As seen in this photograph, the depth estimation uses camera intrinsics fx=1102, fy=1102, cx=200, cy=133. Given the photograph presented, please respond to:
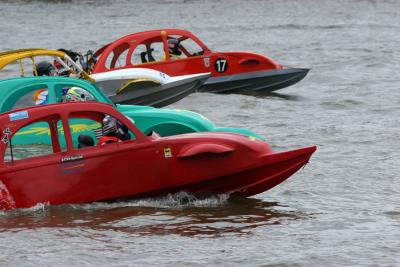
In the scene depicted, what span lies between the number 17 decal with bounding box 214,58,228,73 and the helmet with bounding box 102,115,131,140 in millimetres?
11308

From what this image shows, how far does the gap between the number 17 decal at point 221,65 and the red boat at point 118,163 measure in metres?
11.2

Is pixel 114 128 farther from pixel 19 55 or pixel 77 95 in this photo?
pixel 19 55

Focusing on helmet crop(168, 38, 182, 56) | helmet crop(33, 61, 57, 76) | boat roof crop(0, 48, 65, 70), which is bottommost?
helmet crop(168, 38, 182, 56)

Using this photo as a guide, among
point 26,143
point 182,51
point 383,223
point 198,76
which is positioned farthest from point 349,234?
point 182,51

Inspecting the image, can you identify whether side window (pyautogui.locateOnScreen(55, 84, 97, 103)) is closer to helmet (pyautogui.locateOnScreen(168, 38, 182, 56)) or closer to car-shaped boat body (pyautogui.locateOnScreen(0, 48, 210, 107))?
car-shaped boat body (pyautogui.locateOnScreen(0, 48, 210, 107))

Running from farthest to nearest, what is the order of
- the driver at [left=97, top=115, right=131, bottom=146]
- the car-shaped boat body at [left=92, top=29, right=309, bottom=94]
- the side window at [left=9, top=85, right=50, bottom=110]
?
the car-shaped boat body at [left=92, top=29, right=309, bottom=94] < the side window at [left=9, top=85, right=50, bottom=110] < the driver at [left=97, top=115, right=131, bottom=146]

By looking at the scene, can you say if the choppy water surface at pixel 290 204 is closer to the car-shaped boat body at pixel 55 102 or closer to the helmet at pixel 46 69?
the car-shaped boat body at pixel 55 102

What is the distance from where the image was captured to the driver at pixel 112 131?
1460cm

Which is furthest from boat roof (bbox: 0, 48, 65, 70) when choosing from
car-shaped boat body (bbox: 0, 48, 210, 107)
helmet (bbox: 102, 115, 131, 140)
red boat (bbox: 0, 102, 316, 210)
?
helmet (bbox: 102, 115, 131, 140)

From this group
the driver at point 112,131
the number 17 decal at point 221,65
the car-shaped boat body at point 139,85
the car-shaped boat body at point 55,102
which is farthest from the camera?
the number 17 decal at point 221,65

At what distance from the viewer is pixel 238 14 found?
5028 centimetres

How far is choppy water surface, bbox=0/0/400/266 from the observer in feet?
43.1

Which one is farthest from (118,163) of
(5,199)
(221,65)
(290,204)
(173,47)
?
Result: (221,65)

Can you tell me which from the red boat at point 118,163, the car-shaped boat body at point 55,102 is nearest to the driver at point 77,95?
the car-shaped boat body at point 55,102
